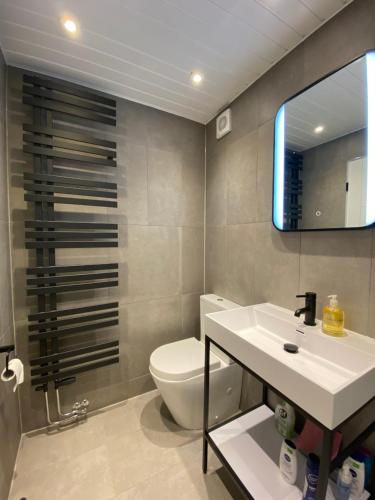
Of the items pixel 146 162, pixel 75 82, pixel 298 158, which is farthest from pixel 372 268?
pixel 75 82

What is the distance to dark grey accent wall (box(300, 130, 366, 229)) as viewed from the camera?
0.99 metres

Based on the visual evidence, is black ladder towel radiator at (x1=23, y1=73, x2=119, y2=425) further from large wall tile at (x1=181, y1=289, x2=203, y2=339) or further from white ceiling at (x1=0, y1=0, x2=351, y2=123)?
Answer: large wall tile at (x1=181, y1=289, x2=203, y2=339)

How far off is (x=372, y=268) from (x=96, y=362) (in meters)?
1.73

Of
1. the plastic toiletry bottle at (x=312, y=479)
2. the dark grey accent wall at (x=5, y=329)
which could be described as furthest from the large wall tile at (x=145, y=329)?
the plastic toiletry bottle at (x=312, y=479)

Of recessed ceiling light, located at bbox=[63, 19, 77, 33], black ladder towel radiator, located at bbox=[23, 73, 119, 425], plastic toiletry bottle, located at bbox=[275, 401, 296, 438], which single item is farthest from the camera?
black ladder towel radiator, located at bbox=[23, 73, 119, 425]

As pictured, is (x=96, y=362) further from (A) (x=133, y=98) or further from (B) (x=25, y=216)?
(A) (x=133, y=98)

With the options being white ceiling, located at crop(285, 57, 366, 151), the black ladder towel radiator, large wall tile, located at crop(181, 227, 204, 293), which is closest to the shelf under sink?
the black ladder towel radiator

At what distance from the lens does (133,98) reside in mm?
1626

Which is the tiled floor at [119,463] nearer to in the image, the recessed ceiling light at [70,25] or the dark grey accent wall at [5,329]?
the dark grey accent wall at [5,329]

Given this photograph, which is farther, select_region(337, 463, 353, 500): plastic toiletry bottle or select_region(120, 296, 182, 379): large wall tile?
select_region(120, 296, 182, 379): large wall tile

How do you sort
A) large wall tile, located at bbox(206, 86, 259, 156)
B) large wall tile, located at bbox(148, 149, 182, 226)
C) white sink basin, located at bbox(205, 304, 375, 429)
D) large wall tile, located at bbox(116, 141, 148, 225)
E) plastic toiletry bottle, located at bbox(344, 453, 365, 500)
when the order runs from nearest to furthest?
white sink basin, located at bbox(205, 304, 375, 429) < plastic toiletry bottle, located at bbox(344, 453, 365, 500) < large wall tile, located at bbox(206, 86, 259, 156) < large wall tile, located at bbox(116, 141, 148, 225) < large wall tile, located at bbox(148, 149, 182, 226)

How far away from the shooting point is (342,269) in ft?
3.30

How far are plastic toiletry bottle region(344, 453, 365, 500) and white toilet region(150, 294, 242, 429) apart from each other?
2.41ft

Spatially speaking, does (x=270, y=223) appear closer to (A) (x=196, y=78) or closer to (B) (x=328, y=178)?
(B) (x=328, y=178)
